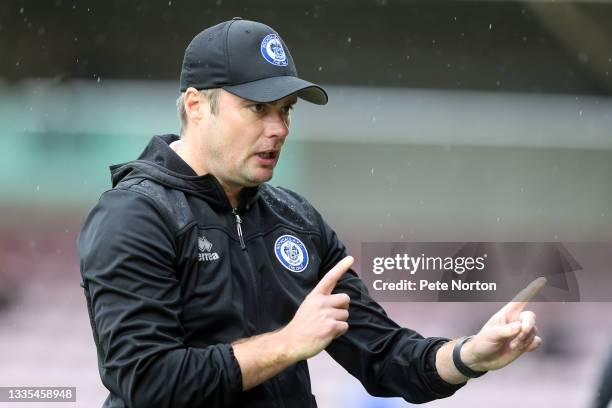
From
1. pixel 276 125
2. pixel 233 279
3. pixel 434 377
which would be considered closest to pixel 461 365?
pixel 434 377

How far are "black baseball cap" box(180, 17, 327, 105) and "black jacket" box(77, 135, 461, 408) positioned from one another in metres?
0.19

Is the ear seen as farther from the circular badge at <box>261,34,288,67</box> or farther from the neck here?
the circular badge at <box>261,34,288,67</box>

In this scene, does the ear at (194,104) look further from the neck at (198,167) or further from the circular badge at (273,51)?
the circular badge at (273,51)

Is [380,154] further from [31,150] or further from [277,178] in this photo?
[31,150]

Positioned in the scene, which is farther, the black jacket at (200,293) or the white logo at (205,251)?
the white logo at (205,251)

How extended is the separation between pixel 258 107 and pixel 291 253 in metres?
0.34

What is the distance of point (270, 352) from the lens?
1.90 metres

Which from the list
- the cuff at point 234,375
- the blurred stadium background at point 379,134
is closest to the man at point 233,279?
the cuff at point 234,375

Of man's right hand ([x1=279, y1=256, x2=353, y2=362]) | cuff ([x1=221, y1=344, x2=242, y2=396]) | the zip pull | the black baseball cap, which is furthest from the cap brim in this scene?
cuff ([x1=221, y1=344, x2=242, y2=396])

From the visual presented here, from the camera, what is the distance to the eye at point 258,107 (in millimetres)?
2161

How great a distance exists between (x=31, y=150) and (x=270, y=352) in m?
2.52

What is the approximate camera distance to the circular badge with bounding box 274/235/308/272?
2.21 meters

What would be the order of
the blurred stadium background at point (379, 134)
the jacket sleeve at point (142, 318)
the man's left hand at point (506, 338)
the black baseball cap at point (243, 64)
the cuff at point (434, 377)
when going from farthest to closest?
the blurred stadium background at point (379, 134), the cuff at point (434, 377), the black baseball cap at point (243, 64), the man's left hand at point (506, 338), the jacket sleeve at point (142, 318)

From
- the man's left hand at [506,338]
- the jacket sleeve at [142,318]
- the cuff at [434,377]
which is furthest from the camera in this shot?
the cuff at [434,377]
